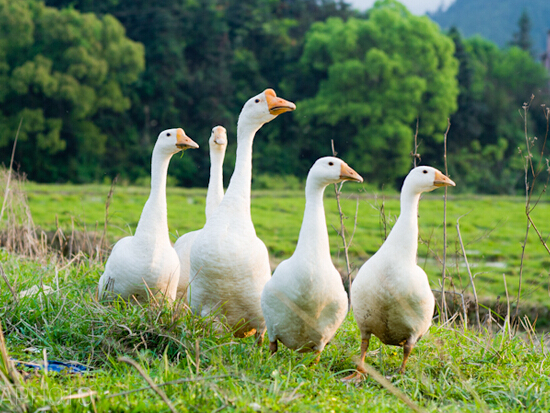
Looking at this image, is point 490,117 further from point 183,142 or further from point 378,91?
point 183,142

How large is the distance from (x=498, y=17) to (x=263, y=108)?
11603 centimetres

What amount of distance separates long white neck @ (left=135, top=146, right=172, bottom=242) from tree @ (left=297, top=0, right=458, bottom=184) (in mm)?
23912

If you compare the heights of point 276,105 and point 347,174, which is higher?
point 276,105

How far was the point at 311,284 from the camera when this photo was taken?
11.4 ft

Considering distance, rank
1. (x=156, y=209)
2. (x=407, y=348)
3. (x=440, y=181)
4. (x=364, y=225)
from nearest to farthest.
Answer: (x=440, y=181), (x=407, y=348), (x=156, y=209), (x=364, y=225)

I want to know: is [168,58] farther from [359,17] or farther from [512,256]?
[512,256]

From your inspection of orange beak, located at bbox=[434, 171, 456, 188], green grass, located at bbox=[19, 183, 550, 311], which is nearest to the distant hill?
green grass, located at bbox=[19, 183, 550, 311]

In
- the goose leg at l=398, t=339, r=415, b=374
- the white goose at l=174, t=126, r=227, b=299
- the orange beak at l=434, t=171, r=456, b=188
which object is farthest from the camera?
the white goose at l=174, t=126, r=227, b=299

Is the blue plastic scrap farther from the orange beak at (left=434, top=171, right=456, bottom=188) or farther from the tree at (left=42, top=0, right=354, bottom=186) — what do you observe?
the tree at (left=42, top=0, right=354, bottom=186)

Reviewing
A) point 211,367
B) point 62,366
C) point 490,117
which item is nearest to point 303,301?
point 211,367

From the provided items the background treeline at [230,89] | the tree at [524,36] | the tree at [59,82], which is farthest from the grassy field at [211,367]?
the tree at [524,36]

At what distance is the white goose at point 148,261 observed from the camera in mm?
4160

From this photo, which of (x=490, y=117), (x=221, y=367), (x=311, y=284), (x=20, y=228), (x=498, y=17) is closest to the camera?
(x=221, y=367)

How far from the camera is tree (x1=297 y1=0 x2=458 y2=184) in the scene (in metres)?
28.7
